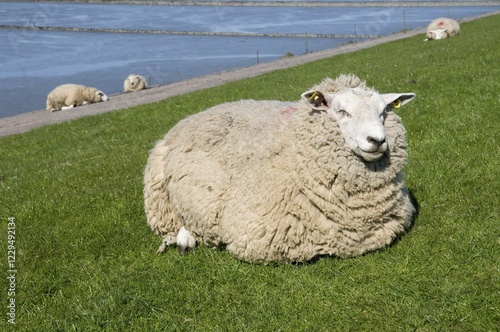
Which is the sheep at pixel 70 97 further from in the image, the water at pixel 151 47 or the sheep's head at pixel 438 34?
the sheep's head at pixel 438 34

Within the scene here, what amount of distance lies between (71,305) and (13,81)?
23.1 metres

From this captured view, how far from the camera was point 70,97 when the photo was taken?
66.5 ft

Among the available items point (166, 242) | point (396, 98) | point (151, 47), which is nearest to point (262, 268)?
point (166, 242)

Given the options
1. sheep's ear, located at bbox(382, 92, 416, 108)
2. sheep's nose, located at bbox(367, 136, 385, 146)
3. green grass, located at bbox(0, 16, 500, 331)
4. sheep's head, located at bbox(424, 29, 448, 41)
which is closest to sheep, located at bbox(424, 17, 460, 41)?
sheep's head, located at bbox(424, 29, 448, 41)

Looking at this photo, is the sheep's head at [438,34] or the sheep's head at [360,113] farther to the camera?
the sheep's head at [438,34]

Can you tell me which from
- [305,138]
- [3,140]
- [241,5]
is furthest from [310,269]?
[241,5]

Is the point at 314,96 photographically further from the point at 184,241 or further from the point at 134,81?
the point at 134,81

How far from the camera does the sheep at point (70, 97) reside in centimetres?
2009

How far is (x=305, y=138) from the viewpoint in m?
4.44

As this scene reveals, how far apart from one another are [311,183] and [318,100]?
574mm

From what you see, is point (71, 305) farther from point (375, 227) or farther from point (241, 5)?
point (241, 5)

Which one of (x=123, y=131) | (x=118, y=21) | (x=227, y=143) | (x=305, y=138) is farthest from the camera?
(x=118, y=21)

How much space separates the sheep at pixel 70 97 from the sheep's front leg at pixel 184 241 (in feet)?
52.5

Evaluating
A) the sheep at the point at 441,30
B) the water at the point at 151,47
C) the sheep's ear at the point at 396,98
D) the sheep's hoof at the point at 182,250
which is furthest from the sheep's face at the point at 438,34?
the sheep's hoof at the point at 182,250
